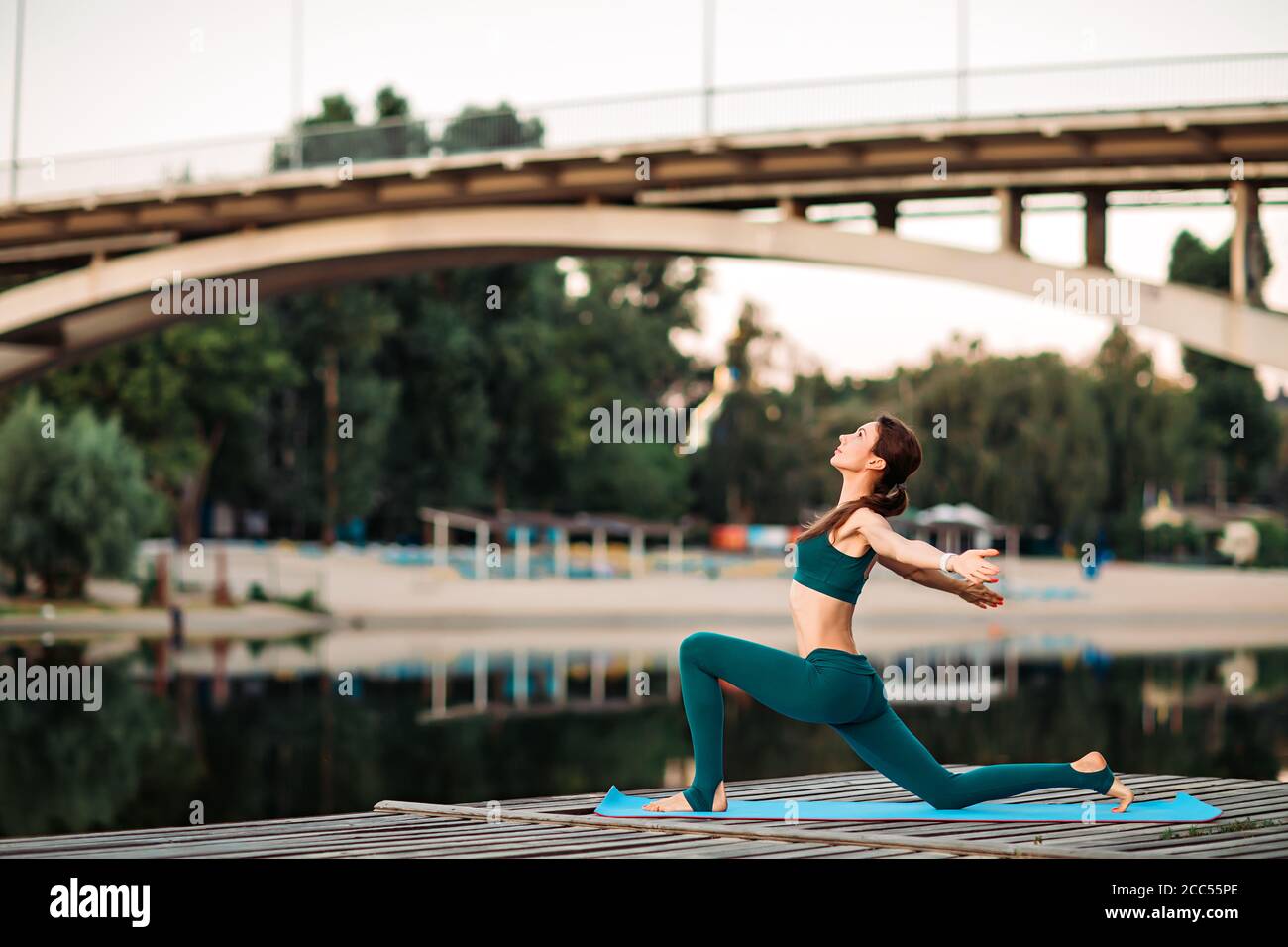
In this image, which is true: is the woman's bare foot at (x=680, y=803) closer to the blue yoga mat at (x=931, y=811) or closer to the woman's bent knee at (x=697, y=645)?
the blue yoga mat at (x=931, y=811)

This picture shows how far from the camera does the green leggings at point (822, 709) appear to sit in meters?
5.96

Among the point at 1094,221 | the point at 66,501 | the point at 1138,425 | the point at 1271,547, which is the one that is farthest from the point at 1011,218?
the point at 1271,547

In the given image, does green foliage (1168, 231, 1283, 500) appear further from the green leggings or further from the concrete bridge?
the green leggings

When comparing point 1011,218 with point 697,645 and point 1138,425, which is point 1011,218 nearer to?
point 697,645

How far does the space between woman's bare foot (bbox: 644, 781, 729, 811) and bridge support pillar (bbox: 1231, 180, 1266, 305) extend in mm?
13900

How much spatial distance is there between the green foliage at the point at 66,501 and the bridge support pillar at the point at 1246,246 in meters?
21.7

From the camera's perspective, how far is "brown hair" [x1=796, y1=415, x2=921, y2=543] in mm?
6004

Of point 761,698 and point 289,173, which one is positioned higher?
point 289,173

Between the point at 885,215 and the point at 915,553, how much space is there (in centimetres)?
1624

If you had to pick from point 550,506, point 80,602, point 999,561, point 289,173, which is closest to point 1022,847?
point 289,173

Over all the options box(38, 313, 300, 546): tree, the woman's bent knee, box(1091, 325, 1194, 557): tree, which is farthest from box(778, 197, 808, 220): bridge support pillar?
box(1091, 325, 1194, 557): tree
